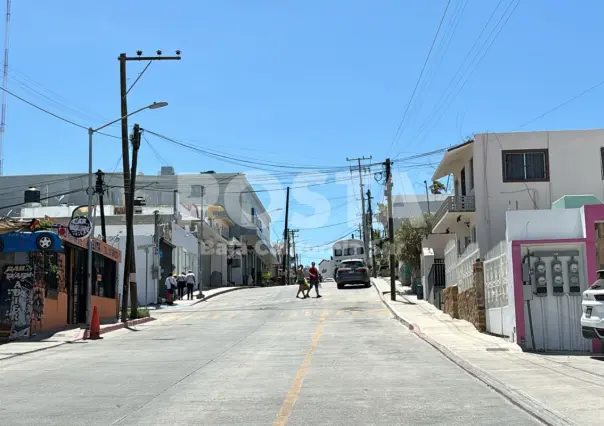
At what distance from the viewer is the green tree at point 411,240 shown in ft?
131

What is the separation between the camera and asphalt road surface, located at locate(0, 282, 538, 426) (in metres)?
8.36

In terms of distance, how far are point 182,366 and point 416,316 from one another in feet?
46.0

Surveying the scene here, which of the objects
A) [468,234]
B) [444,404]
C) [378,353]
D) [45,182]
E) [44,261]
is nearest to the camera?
[444,404]

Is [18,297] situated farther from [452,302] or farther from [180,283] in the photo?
[180,283]

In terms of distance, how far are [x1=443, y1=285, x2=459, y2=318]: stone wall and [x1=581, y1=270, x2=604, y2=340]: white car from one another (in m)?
11.1

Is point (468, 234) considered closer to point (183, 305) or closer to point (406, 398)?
point (183, 305)

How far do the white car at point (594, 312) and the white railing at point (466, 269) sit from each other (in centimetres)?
778

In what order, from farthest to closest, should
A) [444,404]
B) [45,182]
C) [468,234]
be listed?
[45,182], [468,234], [444,404]

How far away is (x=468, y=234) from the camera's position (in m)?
36.6

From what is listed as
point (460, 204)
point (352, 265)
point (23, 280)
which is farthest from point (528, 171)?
point (23, 280)

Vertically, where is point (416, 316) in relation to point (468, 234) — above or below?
below

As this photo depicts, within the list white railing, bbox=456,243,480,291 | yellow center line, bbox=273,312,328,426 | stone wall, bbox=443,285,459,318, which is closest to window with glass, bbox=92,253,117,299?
yellow center line, bbox=273,312,328,426

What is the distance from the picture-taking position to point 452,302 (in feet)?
82.1

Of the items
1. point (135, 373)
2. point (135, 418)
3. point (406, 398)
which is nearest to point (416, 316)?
point (135, 373)
